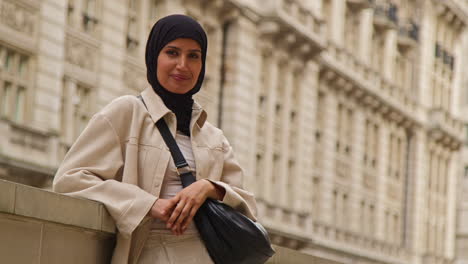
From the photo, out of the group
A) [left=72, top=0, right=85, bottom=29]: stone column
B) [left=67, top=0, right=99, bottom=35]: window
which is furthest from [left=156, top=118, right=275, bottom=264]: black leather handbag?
[left=72, top=0, right=85, bottom=29]: stone column

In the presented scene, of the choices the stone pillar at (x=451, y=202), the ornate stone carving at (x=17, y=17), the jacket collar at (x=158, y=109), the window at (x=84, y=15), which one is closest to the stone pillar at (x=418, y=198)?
the stone pillar at (x=451, y=202)

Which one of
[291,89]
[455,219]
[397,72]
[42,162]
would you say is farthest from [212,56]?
[455,219]

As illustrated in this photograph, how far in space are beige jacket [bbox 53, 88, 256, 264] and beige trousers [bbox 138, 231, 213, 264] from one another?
46 mm

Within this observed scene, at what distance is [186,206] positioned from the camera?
15.0ft

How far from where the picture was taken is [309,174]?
4359 cm

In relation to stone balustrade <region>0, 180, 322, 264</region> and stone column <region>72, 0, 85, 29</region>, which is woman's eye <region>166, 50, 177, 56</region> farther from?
stone column <region>72, 0, 85, 29</region>

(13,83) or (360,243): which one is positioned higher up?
(13,83)

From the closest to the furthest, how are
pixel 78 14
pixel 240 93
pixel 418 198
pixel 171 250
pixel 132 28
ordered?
pixel 171 250, pixel 78 14, pixel 132 28, pixel 240 93, pixel 418 198

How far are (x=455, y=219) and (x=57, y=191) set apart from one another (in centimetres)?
6239

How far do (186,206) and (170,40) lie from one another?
2.14 ft

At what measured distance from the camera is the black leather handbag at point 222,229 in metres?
4.70

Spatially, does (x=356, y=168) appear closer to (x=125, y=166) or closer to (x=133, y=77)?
(x=133, y=77)

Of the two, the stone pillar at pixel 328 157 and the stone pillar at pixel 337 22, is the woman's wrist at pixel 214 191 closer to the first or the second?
the stone pillar at pixel 328 157

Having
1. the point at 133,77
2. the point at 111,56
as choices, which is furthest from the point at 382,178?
the point at 111,56
